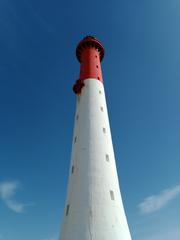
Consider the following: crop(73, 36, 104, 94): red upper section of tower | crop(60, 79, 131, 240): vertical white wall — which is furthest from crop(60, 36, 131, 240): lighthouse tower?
crop(73, 36, 104, 94): red upper section of tower

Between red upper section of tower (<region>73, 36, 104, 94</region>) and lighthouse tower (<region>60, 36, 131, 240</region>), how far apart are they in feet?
4.04

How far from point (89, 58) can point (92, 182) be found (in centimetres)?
1708

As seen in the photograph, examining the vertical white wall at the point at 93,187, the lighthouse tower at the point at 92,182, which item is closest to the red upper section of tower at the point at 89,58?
the lighthouse tower at the point at 92,182

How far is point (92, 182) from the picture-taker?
16812 mm

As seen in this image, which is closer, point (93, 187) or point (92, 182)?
point (93, 187)

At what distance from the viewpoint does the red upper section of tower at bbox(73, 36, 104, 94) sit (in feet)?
84.4

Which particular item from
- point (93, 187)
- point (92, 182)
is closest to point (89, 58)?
point (92, 182)

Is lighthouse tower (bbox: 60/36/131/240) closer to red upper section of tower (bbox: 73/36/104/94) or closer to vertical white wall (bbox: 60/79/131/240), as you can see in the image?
vertical white wall (bbox: 60/79/131/240)

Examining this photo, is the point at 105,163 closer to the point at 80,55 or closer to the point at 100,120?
the point at 100,120

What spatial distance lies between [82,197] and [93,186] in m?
1.17

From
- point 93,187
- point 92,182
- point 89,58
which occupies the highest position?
point 89,58

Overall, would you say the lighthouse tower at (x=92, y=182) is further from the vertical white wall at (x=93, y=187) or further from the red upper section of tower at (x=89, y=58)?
the red upper section of tower at (x=89, y=58)

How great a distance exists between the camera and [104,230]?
14734 mm

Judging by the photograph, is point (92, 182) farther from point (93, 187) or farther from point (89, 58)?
point (89, 58)
